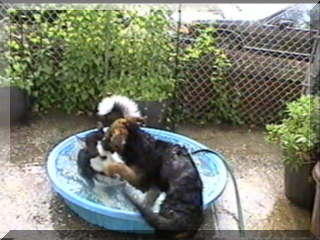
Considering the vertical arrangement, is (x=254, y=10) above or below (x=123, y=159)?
above

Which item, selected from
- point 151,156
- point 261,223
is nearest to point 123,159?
point 151,156

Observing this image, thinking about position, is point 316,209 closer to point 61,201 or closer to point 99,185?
point 99,185

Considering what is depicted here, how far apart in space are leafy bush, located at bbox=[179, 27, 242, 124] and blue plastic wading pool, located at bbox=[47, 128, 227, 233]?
11.9 inches

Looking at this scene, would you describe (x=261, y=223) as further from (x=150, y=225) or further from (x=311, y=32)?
(x=311, y=32)

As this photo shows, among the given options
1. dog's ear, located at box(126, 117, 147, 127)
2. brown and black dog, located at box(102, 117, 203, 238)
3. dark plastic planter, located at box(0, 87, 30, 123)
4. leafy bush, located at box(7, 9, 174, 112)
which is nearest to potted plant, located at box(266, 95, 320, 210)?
brown and black dog, located at box(102, 117, 203, 238)

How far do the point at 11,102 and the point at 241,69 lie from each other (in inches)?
36.5

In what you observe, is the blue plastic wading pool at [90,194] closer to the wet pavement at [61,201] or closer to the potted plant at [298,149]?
the wet pavement at [61,201]

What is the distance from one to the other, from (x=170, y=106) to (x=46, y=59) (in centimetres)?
53

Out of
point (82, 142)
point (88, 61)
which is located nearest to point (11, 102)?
point (88, 61)

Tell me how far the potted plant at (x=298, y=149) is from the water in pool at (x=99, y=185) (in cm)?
25

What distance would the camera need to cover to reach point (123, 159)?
173 cm

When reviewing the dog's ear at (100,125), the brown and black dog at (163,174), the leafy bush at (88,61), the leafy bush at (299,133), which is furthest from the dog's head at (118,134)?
the leafy bush at (299,133)

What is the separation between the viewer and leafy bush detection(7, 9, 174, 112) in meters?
2.15

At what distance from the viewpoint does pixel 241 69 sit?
2262mm
